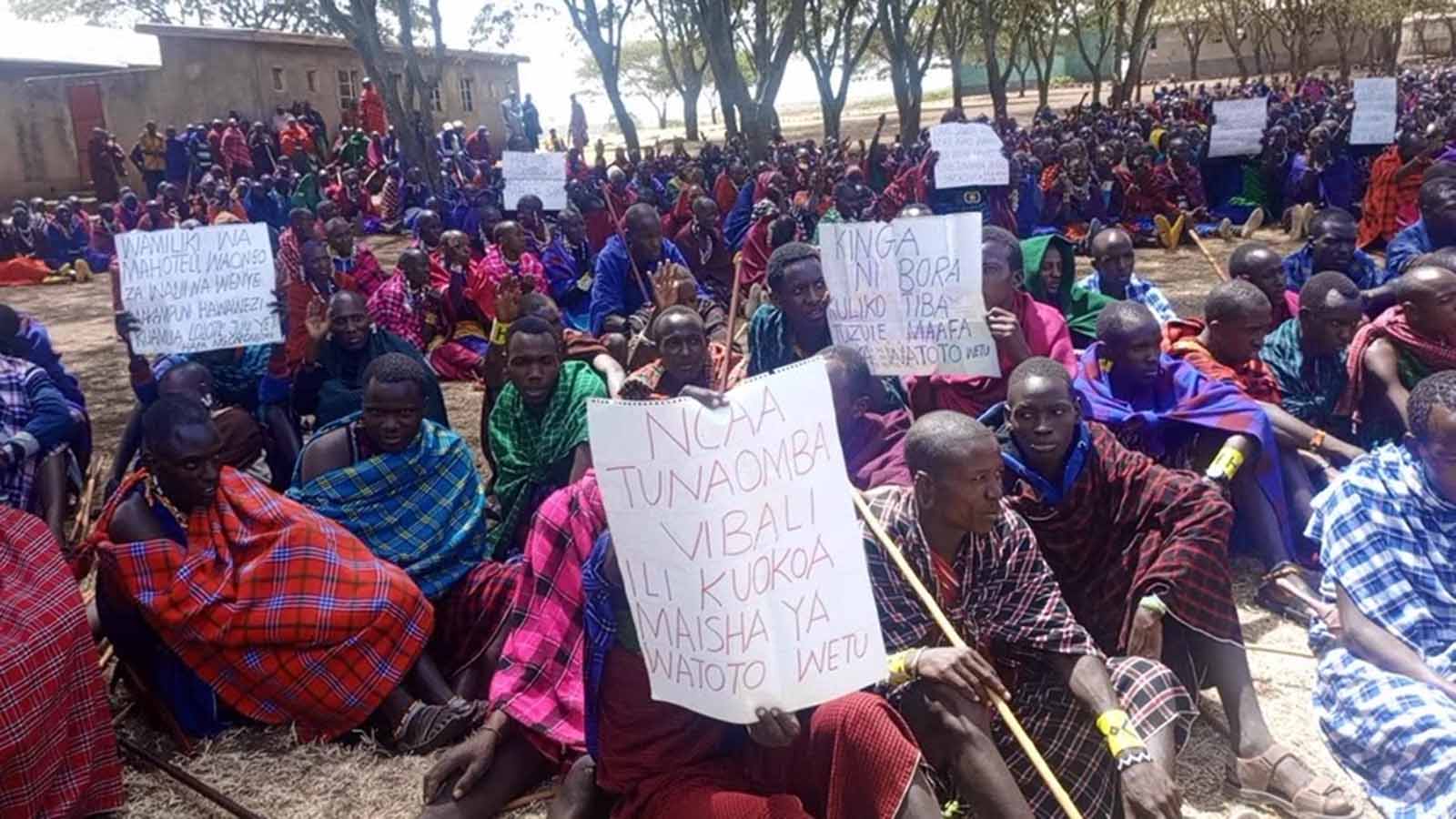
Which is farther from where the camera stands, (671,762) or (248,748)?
(248,748)

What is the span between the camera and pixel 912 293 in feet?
14.4

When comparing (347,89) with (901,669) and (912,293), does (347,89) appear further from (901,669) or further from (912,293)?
(901,669)

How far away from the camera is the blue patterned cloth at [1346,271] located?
5953 mm

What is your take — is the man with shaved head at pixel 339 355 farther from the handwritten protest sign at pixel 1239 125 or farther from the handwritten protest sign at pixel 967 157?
the handwritten protest sign at pixel 1239 125

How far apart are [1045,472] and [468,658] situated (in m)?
1.98

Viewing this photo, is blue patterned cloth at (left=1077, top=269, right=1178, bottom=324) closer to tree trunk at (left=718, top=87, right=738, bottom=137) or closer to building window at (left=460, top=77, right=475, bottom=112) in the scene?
tree trunk at (left=718, top=87, right=738, bottom=137)

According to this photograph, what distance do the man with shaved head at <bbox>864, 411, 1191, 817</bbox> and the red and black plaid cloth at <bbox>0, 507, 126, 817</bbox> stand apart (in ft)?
7.12

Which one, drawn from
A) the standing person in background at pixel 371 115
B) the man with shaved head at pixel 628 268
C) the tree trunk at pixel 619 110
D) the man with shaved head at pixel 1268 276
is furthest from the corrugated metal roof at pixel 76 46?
the man with shaved head at pixel 1268 276

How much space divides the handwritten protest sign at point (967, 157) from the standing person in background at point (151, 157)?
15136 millimetres

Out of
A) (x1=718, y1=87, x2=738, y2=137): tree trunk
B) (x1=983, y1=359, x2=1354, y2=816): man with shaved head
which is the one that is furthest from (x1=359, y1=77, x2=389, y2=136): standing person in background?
(x1=983, y1=359, x2=1354, y2=816): man with shaved head

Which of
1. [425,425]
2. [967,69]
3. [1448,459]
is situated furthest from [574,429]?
[967,69]

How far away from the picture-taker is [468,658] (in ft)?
13.1

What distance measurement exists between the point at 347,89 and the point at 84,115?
21.0 feet

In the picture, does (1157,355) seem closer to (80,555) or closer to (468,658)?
(468,658)
